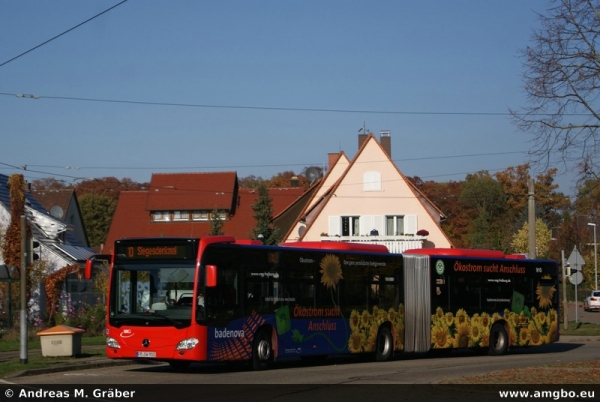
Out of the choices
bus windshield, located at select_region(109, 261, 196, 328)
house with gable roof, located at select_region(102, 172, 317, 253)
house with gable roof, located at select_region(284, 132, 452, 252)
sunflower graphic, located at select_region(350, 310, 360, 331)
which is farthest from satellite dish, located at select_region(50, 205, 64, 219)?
bus windshield, located at select_region(109, 261, 196, 328)

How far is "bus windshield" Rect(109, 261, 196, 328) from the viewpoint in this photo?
18297 millimetres

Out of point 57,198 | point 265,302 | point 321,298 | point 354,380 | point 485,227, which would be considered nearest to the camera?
point 354,380

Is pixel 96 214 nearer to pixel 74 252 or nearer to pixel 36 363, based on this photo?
pixel 74 252

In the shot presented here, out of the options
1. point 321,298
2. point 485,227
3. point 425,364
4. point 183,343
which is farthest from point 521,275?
point 485,227

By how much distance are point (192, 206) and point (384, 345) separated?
2335 inches

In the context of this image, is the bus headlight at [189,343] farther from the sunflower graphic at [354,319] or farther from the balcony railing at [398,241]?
the balcony railing at [398,241]

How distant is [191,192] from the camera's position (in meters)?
81.9

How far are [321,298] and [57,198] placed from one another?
167 feet

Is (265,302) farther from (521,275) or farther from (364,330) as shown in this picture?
(521,275)

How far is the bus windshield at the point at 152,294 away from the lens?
1830 centimetres

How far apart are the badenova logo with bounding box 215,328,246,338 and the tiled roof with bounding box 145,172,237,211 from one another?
62.4m

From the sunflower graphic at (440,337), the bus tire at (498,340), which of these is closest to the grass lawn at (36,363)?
the sunflower graphic at (440,337)

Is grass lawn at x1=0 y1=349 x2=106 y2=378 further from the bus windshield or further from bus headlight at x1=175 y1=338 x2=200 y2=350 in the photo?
bus headlight at x1=175 y1=338 x2=200 y2=350

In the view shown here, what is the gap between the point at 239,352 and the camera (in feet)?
63.1
